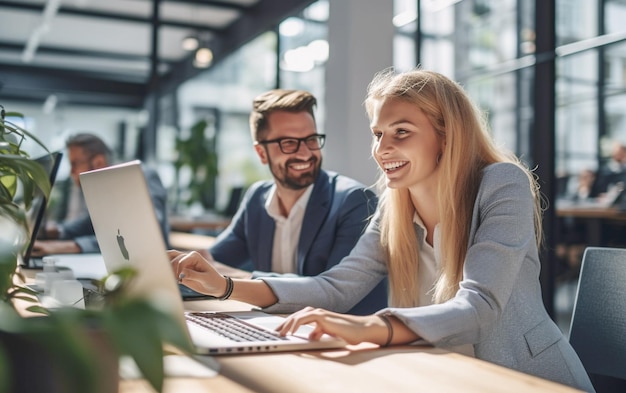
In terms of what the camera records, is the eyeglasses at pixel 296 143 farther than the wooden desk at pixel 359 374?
Yes

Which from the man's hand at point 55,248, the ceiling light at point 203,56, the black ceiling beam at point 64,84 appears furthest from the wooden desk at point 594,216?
the black ceiling beam at point 64,84

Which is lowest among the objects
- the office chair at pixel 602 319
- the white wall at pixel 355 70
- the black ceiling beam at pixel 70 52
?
the office chair at pixel 602 319

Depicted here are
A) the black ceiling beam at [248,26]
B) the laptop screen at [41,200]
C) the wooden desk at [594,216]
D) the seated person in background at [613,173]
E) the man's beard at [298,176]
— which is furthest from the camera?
the seated person in background at [613,173]

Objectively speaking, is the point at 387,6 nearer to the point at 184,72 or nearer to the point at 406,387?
the point at 406,387

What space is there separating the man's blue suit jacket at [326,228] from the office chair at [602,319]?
70 cm

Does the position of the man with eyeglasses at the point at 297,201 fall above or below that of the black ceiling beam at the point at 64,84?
below

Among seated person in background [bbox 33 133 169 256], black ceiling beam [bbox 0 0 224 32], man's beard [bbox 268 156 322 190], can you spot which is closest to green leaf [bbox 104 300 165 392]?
man's beard [bbox 268 156 322 190]

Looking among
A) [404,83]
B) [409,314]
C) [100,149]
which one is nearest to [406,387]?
[409,314]

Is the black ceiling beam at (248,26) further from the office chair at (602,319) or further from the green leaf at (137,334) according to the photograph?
the green leaf at (137,334)

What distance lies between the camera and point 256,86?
9.64 meters

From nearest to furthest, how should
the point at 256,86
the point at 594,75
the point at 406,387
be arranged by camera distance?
the point at 406,387, the point at 594,75, the point at 256,86

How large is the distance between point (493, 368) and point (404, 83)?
0.85 meters

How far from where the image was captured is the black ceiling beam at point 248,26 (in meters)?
6.30

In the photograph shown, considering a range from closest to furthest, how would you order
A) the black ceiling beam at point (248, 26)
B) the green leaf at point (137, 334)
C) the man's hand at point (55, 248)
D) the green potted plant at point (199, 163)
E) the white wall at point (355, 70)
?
the green leaf at point (137, 334)
the man's hand at point (55, 248)
the white wall at point (355, 70)
the black ceiling beam at point (248, 26)
the green potted plant at point (199, 163)
